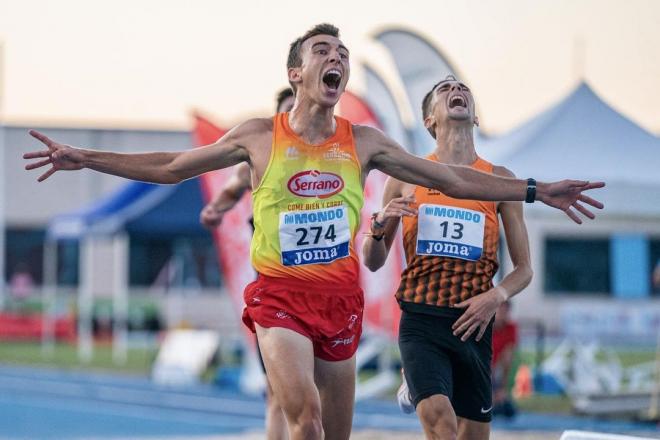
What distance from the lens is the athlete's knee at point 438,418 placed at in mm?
6055

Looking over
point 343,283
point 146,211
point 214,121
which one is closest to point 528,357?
point 146,211

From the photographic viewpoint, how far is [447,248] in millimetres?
6379

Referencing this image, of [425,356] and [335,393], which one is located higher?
[425,356]

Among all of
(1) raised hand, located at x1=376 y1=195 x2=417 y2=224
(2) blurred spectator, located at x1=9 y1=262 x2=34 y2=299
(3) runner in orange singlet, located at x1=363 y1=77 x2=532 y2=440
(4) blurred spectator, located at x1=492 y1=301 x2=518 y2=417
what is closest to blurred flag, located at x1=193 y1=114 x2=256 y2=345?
(4) blurred spectator, located at x1=492 y1=301 x2=518 y2=417

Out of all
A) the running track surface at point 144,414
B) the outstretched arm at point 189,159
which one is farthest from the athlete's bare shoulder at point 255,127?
the running track surface at point 144,414

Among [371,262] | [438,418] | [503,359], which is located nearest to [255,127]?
[371,262]

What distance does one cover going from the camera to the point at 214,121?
17.2 m

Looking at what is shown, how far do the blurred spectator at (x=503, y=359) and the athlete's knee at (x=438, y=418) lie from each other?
8.44 meters

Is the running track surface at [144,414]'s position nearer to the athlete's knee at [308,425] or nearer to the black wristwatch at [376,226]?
the black wristwatch at [376,226]

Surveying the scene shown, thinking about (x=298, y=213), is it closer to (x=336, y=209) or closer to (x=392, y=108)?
(x=336, y=209)

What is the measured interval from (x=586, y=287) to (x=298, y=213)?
1567 inches

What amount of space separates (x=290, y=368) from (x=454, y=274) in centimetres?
110

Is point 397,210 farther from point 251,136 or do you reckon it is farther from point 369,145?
point 251,136

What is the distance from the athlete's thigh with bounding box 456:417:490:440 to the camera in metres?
6.47
